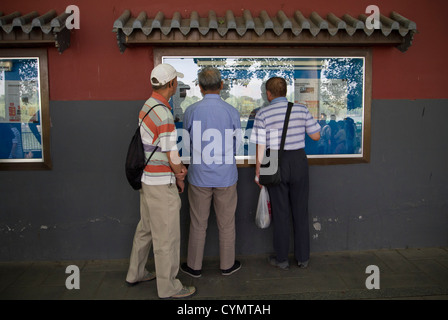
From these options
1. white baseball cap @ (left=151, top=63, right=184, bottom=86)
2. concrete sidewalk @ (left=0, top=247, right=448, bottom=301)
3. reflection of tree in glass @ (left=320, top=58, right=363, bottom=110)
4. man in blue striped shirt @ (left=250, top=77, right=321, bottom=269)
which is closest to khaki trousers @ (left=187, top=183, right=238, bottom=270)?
concrete sidewalk @ (left=0, top=247, right=448, bottom=301)

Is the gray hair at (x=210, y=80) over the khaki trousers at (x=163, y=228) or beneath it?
over

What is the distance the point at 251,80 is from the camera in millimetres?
4402

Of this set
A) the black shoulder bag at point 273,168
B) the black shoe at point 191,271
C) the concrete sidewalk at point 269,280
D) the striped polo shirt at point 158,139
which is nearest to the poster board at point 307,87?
the black shoulder bag at point 273,168

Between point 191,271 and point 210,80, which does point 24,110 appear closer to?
point 210,80

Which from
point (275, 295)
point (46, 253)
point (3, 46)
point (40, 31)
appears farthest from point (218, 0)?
point (46, 253)

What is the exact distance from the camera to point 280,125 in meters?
3.96

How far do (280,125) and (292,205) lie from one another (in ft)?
2.82

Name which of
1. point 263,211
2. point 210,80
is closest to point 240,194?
point 263,211

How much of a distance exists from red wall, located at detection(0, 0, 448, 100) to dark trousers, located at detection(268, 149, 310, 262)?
4.78ft

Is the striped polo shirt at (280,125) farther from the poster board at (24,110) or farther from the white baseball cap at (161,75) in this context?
the poster board at (24,110)

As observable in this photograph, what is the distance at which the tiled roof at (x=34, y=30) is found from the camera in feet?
11.9

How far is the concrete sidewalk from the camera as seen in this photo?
3.69 meters

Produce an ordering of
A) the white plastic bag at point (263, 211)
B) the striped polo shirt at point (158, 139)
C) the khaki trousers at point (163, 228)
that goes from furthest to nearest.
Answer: the white plastic bag at point (263, 211) → the khaki trousers at point (163, 228) → the striped polo shirt at point (158, 139)

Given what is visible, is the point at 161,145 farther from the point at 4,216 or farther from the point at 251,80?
the point at 4,216
